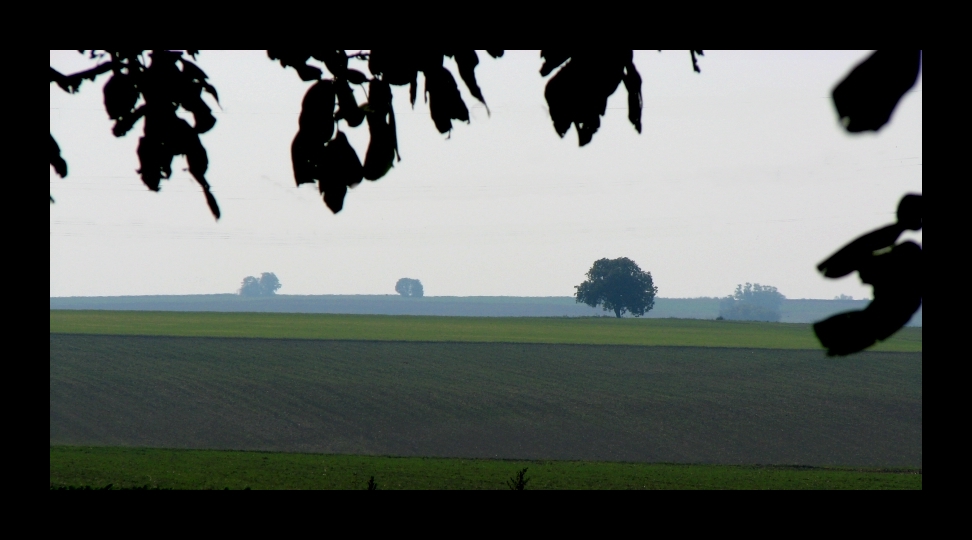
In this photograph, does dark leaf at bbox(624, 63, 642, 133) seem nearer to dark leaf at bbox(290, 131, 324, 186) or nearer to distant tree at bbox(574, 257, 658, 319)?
dark leaf at bbox(290, 131, 324, 186)

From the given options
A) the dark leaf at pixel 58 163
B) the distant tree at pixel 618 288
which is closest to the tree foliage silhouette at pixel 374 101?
the dark leaf at pixel 58 163

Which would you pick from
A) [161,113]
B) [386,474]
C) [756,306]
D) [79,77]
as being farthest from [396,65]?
[756,306]

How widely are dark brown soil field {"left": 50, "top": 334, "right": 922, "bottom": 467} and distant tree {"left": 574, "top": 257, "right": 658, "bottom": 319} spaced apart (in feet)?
80.1

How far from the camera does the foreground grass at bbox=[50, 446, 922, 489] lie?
18.3 meters

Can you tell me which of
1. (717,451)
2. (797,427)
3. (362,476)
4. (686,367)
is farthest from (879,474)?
(686,367)

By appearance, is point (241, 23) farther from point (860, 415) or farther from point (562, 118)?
point (860, 415)

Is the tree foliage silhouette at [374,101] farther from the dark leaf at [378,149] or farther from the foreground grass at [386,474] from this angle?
the foreground grass at [386,474]

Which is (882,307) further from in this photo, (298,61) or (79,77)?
(79,77)

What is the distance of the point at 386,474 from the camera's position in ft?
65.4

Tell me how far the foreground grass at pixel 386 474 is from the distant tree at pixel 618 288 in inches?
1948

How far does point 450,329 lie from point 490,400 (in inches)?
1006

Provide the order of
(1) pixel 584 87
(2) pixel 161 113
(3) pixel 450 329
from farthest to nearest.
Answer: (3) pixel 450 329 < (2) pixel 161 113 < (1) pixel 584 87

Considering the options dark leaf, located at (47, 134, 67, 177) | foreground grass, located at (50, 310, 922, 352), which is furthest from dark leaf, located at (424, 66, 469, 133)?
foreground grass, located at (50, 310, 922, 352)

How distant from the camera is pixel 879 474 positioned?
973 inches
